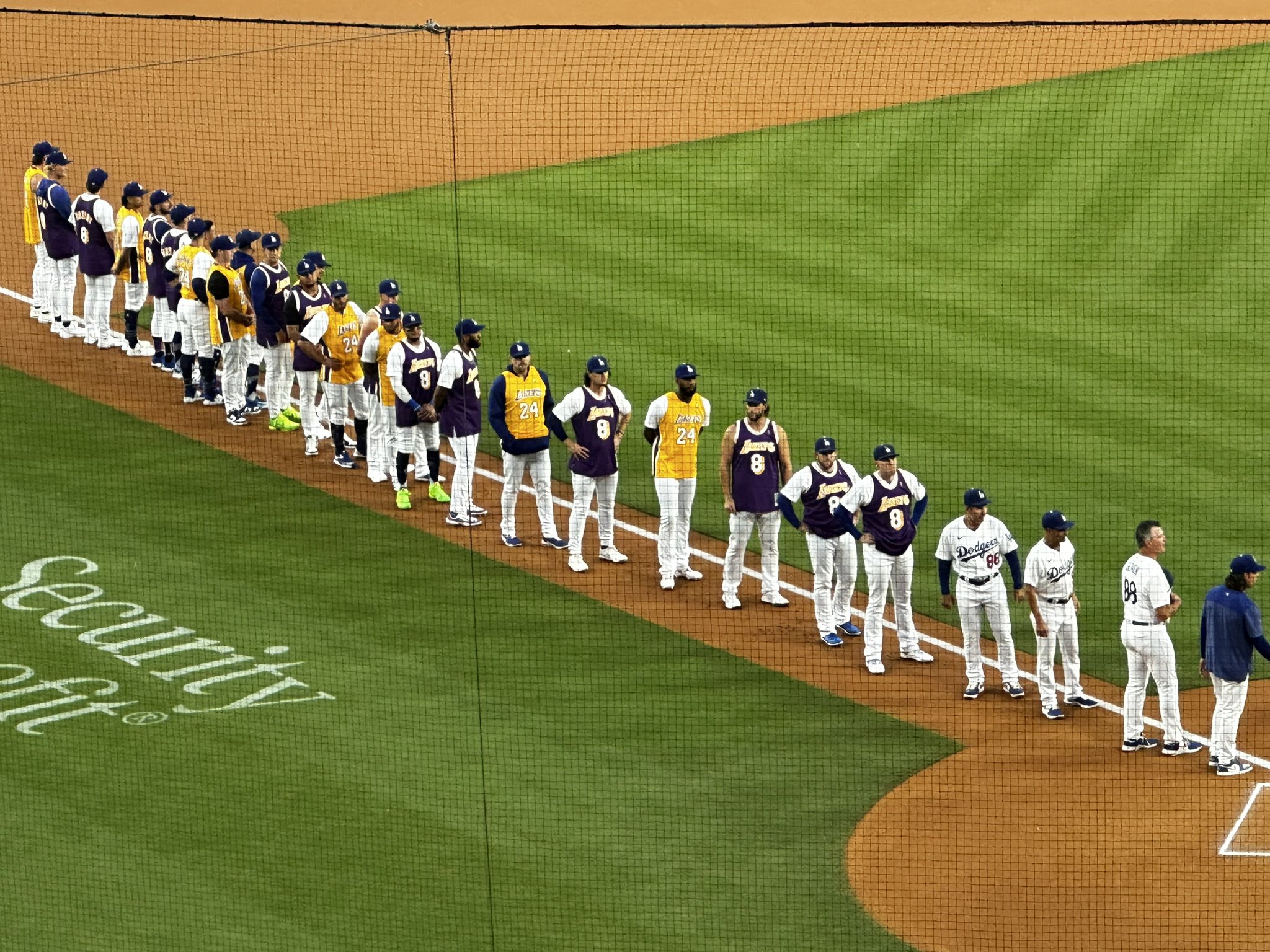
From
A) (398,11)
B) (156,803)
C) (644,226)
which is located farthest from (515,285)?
(156,803)

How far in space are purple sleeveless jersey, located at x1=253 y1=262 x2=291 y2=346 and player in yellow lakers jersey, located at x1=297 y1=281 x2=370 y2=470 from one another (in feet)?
1.53

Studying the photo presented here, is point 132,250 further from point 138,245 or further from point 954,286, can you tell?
point 954,286

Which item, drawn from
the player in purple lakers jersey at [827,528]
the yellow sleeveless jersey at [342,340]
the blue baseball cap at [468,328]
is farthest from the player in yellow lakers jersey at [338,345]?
the player in purple lakers jersey at [827,528]

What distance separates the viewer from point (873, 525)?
1429cm

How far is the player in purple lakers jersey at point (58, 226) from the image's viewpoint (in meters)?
19.1

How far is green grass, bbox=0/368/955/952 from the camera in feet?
38.0

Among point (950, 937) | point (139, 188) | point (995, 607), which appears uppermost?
point (139, 188)

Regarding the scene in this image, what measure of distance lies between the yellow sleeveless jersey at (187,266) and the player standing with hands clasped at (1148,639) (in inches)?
355

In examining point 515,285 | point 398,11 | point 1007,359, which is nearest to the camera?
point 1007,359

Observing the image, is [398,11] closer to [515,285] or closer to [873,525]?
[515,285]

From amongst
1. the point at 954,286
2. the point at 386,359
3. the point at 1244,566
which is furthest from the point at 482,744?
the point at 954,286

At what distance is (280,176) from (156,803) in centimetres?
1412

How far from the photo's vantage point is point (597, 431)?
15672 millimetres

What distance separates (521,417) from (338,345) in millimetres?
2126
